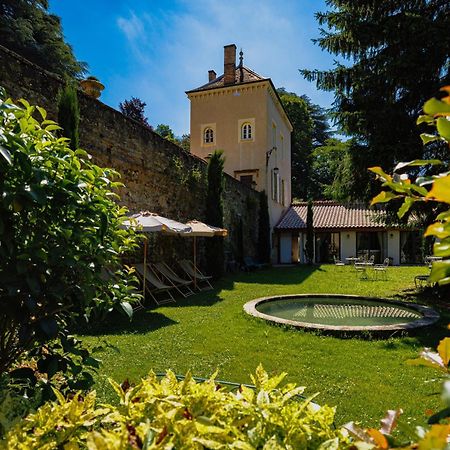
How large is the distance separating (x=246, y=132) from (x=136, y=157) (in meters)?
12.7

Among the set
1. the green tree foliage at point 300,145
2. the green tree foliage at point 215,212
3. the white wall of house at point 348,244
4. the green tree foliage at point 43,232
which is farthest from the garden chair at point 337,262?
the green tree foliage at point 43,232

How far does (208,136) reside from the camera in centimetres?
2262

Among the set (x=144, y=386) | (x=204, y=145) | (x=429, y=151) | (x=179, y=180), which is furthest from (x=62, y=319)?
(x=204, y=145)

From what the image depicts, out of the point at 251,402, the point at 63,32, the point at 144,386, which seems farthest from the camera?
the point at 63,32

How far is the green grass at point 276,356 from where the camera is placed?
3.81 meters

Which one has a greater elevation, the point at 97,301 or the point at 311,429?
the point at 97,301

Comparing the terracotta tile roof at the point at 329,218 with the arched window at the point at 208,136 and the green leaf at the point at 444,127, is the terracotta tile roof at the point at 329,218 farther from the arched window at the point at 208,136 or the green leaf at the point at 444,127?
the green leaf at the point at 444,127

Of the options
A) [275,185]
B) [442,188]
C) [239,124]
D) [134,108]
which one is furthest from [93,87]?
[134,108]

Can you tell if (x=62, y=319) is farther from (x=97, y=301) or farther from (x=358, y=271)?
(x=358, y=271)

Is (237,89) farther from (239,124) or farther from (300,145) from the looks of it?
(300,145)

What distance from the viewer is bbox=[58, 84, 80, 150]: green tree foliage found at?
23.1ft

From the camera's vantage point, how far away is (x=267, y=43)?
8406 mm

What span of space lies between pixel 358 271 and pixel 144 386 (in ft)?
57.6

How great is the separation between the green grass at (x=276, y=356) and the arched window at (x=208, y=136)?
16084 mm
